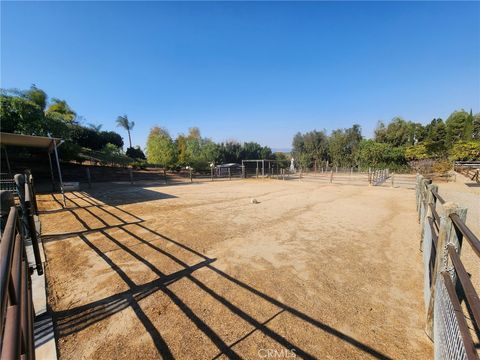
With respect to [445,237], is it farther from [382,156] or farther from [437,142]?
[437,142]

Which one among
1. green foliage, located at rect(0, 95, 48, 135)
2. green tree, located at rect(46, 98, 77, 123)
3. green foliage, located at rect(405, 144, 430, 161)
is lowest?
green foliage, located at rect(405, 144, 430, 161)

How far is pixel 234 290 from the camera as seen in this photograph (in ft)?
9.32

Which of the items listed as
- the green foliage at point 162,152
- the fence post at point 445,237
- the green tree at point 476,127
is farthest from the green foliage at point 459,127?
the fence post at point 445,237

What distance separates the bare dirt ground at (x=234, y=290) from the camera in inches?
80.4

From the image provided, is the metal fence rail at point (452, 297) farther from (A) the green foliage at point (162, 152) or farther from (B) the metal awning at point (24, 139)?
(A) the green foliage at point (162, 152)

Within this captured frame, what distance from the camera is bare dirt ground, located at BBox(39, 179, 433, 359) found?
6.70ft

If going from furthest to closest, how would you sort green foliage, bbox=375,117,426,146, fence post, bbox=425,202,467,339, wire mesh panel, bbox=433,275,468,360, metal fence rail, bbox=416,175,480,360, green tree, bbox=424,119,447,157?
green foliage, bbox=375,117,426,146, green tree, bbox=424,119,447,157, fence post, bbox=425,202,467,339, wire mesh panel, bbox=433,275,468,360, metal fence rail, bbox=416,175,480,360

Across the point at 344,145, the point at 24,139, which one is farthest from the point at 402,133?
the point at 24,139

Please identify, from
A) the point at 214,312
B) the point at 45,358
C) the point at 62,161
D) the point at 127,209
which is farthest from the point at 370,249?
the point at 62,161

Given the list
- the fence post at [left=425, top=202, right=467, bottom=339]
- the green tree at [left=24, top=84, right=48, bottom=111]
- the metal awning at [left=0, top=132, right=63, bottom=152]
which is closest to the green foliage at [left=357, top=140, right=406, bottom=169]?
the fence post at [left=425, top=202, right=467, bottom=339]

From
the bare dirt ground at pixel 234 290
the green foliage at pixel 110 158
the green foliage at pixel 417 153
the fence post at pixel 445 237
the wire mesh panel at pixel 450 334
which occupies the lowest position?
the bare dirt ground at pixel 234 290

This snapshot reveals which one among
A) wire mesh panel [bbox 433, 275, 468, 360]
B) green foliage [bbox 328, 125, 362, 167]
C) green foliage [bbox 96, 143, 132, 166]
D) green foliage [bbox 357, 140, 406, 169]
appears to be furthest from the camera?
green foliage [bbox 328, 125, 362, 167]

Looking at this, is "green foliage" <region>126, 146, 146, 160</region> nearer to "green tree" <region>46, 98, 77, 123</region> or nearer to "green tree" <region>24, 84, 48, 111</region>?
"green tree" <region>46, 98, 77, 123</region>

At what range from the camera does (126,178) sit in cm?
1964
